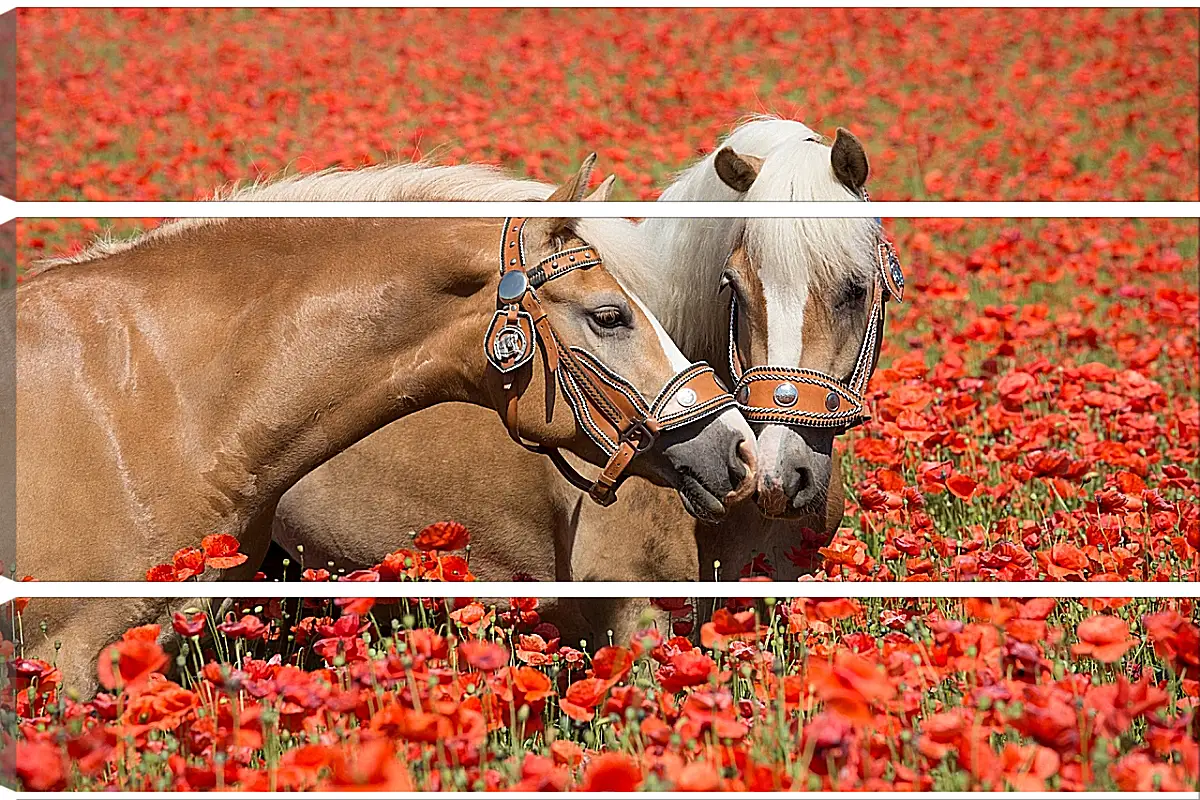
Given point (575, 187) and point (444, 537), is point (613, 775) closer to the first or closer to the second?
point (444, 537)

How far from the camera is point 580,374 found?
267 cm

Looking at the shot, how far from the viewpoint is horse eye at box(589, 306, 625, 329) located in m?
2.67

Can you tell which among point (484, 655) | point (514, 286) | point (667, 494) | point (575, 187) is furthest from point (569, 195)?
point (484, 655)

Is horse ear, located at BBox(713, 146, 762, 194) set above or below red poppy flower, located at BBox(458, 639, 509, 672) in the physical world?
above

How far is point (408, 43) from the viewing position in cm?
1086

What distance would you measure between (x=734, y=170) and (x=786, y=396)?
522mm

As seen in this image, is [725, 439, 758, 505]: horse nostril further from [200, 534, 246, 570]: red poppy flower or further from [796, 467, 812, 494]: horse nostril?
[200, 534, 246, 570]: red poppy flower

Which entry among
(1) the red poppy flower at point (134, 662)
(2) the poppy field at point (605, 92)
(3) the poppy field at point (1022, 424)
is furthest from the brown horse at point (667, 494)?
(2) the poppy field at point (605, 92)

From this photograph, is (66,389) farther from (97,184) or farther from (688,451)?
(97,184)

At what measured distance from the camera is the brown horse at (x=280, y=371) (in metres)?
2.68

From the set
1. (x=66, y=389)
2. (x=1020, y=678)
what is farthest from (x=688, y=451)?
(x=66, y=389)

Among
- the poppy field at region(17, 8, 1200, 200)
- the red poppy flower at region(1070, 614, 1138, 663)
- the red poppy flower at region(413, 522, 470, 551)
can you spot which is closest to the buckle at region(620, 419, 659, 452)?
the red poppy flower at region(413, 522, 470, 551)

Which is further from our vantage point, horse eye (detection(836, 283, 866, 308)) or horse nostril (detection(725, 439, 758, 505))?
horse eye (detection(836, 283, 866, 308))

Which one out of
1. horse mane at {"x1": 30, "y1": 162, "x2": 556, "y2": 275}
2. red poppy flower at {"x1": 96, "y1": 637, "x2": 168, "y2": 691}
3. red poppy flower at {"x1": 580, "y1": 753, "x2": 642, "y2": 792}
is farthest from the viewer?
horse mane at {"x1": 30, "y1": 162, "x2": 556, "y2": 275}
